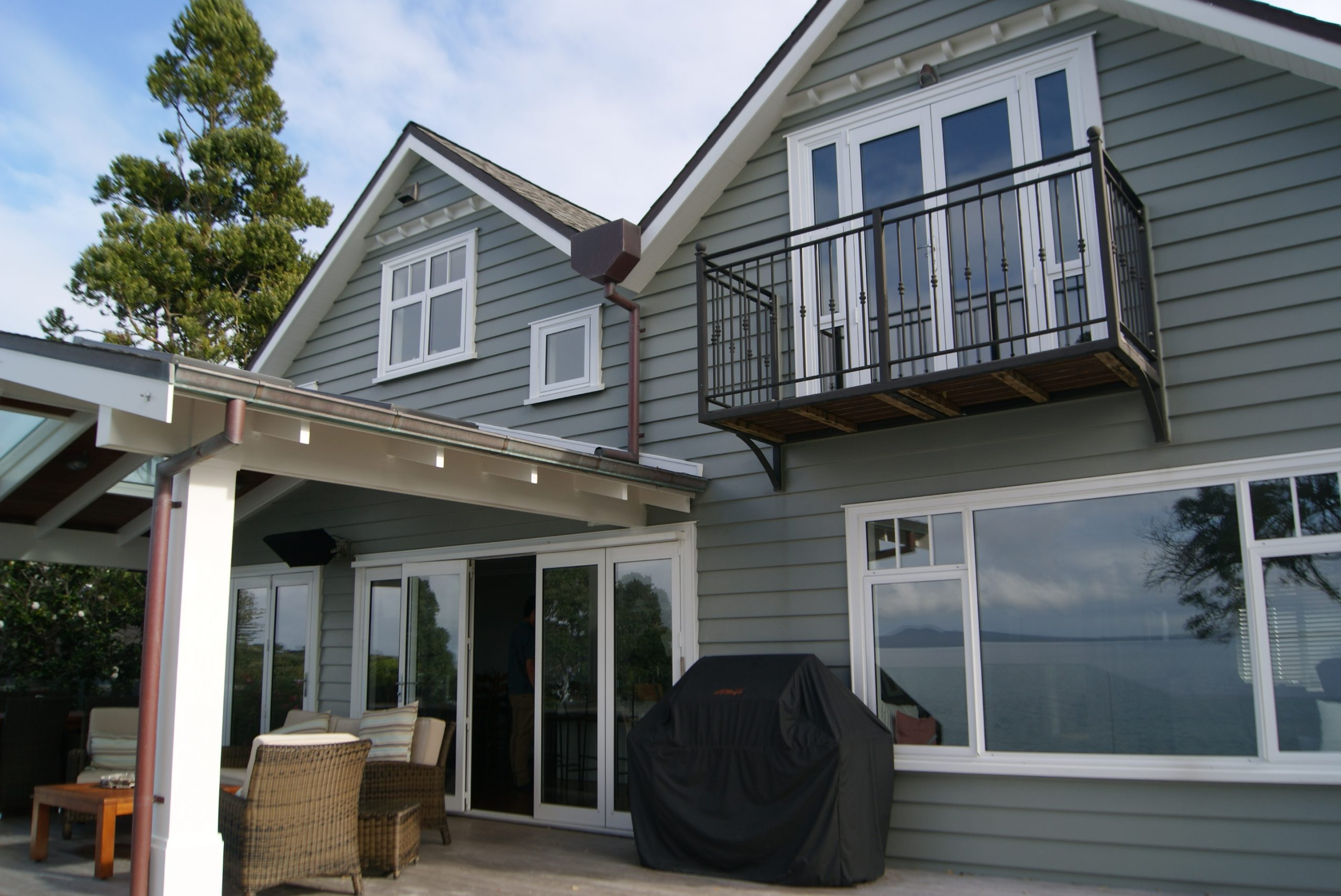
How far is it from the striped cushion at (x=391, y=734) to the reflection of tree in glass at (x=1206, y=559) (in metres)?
4.76

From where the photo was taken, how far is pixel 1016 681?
18.2 ft

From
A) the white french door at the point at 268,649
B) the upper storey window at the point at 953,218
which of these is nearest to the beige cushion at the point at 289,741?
the upper storey window at the point at 953,218

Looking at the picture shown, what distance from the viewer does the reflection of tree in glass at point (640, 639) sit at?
22.9 feet

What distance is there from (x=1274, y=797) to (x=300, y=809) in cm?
476

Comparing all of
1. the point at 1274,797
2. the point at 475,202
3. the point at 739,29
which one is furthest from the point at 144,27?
the point at 1274,797

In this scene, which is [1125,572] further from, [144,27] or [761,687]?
[144,27]

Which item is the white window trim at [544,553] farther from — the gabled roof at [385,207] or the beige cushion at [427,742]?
the gabled roof at [385,207]

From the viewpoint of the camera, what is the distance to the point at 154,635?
4.42 meters

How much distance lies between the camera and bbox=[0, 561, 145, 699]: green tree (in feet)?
40.2

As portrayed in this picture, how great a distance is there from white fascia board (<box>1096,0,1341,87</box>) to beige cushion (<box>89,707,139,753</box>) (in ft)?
27.0

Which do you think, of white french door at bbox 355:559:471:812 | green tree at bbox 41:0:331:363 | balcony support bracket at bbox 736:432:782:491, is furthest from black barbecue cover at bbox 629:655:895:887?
green tree at bbox 41:0:331:363

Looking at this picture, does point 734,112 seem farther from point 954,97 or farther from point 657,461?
point 657,461

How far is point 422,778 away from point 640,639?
1.72 m

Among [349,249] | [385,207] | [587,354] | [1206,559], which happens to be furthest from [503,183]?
[1206,559]
